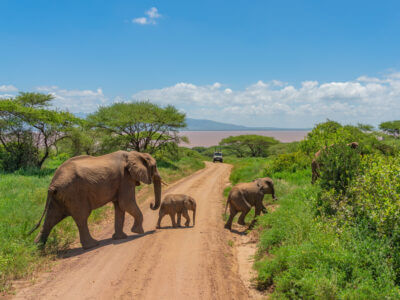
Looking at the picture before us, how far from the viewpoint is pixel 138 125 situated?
3294 centimetres

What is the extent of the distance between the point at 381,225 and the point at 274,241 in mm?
2723

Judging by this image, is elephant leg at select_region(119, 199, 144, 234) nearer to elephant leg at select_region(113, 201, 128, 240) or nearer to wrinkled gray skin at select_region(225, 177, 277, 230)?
elephant leg at select_region(113, 201, 128, 240)

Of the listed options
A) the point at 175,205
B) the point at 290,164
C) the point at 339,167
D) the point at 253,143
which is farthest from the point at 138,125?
the point at 253,143

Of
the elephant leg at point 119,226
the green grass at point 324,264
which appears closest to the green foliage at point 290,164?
the green grass at point 324,264

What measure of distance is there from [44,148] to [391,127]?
49548mm

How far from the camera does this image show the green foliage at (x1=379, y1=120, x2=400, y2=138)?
4468 centimetres

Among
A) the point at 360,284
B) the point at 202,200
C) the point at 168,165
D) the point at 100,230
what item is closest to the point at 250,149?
the point at 168,165

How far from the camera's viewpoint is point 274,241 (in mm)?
7926

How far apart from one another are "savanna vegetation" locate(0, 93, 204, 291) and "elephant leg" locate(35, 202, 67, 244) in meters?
0.23

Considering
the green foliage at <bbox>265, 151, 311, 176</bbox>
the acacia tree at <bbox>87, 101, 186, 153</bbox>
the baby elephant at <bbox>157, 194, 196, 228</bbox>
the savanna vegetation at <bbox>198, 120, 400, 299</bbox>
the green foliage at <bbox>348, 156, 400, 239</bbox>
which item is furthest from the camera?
the acacia tree at <bbox>87, 101, 186, 153</bbox>

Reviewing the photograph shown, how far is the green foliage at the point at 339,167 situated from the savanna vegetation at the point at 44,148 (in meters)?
8.87

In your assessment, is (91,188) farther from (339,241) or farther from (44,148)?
(44,148)

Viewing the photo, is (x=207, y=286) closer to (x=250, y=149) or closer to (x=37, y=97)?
(x=37, y=97)

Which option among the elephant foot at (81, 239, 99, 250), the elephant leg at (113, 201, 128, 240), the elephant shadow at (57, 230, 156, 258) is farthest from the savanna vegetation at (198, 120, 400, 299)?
the elephant foot at (81, 239, 99, 250)
